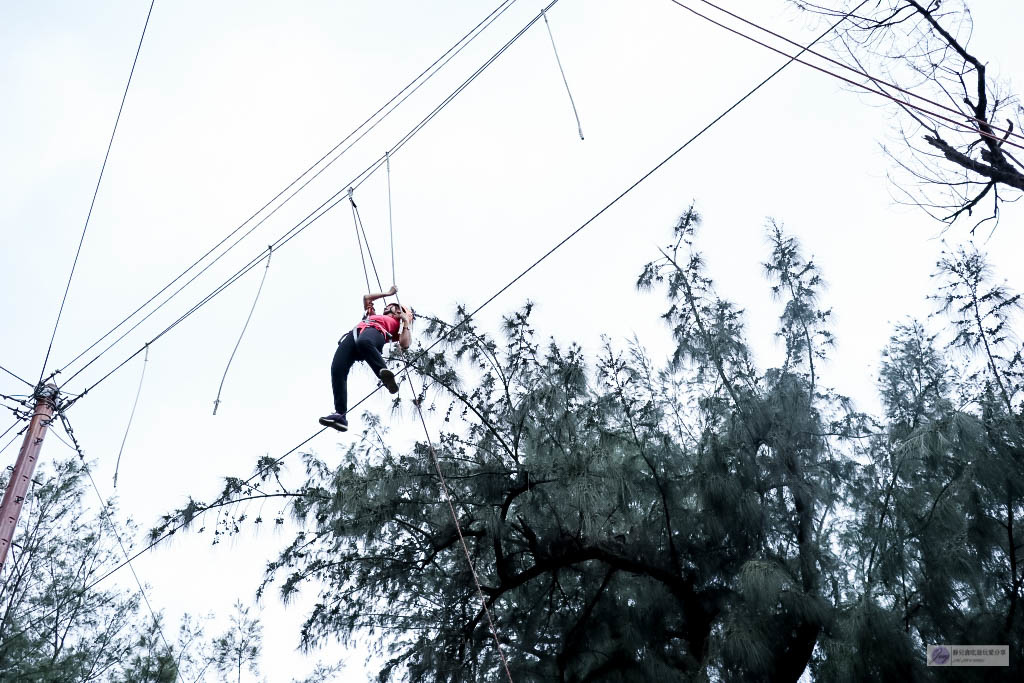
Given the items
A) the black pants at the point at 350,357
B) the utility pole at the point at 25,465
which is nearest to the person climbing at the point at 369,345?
the black pants at the point at 350,357

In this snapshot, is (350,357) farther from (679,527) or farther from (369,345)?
(679,527)

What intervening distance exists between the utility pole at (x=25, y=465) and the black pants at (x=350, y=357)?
1818 millimetres

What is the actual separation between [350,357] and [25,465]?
1960mm

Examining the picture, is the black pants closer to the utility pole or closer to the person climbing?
the person climbing

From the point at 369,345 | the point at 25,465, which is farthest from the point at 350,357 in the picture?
the point at 25,465

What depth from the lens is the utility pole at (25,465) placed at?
519 centimetres

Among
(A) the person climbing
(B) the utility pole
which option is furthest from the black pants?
(B) the utility pole

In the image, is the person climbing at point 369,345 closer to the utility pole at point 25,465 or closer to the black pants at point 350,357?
the black pants at point 350,357

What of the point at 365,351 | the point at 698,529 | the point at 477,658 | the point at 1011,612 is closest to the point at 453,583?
the point at 477,658

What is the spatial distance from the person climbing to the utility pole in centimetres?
177

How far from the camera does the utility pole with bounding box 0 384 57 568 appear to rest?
5.19 meters

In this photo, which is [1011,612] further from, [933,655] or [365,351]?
[365,351]

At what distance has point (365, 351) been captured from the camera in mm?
5352

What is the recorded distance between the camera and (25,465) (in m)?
5.44
